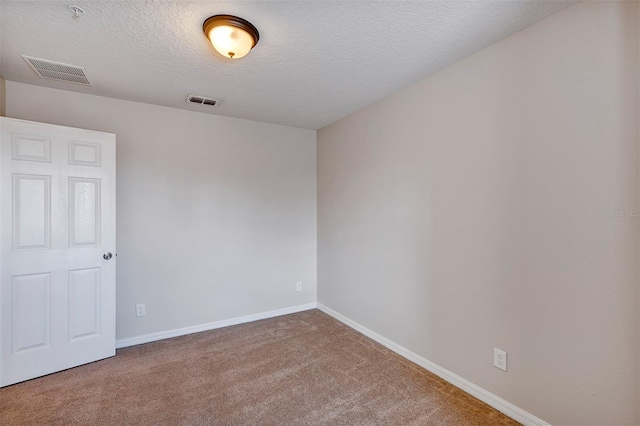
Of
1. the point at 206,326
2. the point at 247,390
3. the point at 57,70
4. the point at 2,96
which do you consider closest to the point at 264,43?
the point at 57,70

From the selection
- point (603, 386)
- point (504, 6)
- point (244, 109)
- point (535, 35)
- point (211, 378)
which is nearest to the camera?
point (603, 386)

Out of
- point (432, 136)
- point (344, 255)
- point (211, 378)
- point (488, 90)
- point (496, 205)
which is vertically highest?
point (488, 90)

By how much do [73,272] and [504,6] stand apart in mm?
3645

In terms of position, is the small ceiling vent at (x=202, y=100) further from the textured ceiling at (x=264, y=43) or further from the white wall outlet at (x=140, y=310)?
the white wall outlet at (x=140, y=310)

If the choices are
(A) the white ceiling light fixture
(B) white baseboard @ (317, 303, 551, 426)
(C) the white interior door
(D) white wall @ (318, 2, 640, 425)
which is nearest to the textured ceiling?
(A) the white ceiling light fixture

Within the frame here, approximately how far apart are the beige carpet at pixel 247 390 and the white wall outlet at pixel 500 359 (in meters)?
0.30

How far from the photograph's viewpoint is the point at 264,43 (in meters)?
1.96

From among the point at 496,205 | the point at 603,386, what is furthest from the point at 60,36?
the point at 603,386

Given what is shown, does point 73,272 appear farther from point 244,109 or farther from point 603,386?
point 603,386

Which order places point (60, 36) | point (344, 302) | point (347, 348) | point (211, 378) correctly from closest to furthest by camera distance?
1. point (60, 36)
2. point (211, 378)
3. point (347, 348)
4. point (344, 302)

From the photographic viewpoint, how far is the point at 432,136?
2.43 m

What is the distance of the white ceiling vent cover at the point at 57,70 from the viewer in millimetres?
2191

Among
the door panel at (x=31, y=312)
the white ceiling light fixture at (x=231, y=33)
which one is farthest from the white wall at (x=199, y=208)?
the white ceiling light fixture at (x=231, y=33)

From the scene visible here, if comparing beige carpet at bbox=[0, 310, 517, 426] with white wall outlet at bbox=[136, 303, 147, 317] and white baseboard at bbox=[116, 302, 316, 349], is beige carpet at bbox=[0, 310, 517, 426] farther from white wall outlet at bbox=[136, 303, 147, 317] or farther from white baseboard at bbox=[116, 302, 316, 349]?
white wall outlet at bbox=[136, 303, 147, 317]
